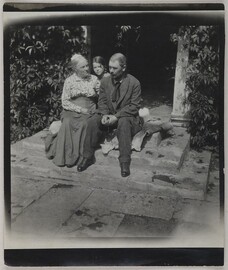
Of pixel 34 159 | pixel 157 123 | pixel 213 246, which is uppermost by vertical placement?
pixel 157 123

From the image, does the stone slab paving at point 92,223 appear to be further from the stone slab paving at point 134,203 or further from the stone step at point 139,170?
the stone step at point 139,170

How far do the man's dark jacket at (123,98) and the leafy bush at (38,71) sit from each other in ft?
1.40

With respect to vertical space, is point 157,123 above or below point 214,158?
above

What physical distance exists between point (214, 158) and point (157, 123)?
26.9 inches

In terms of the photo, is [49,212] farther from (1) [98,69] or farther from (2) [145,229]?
(1) [98,69]

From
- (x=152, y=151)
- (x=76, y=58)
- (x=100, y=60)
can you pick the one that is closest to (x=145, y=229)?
(x=152, y=151)

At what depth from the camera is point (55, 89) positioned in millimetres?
4426

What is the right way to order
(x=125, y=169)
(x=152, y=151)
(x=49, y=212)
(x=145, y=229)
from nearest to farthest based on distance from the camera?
(x=145, y=229) < (x=49, y=212) < (x=125, y=169) < (x=152, y=151)

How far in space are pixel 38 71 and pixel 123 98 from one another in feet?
3.00

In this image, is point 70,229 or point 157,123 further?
point 157,123

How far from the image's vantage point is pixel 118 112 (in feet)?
13.9

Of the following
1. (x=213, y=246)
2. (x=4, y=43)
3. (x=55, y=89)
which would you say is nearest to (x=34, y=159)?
(x=55, y=89)

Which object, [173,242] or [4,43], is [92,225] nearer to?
[173,242]

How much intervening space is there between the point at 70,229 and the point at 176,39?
6.88 ft
